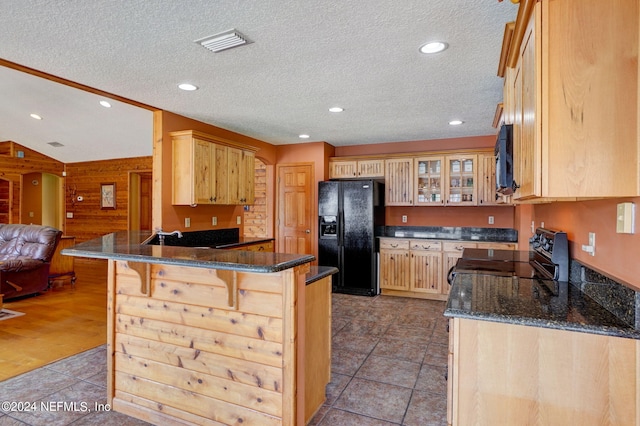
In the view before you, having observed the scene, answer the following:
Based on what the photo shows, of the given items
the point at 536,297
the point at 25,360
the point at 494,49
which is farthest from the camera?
the point at 25,360

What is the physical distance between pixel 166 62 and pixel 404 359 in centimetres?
313

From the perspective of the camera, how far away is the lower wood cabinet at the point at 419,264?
16.9ft

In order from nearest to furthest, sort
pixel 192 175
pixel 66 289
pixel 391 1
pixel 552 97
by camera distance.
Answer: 1. pixel 552 97
2. pixel 391 1
3. pixel 192 175
4. pixel 66 289

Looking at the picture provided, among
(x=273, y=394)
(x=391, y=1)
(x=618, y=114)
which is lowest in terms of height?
(x=273, y=394)

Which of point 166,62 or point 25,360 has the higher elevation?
point 166,62

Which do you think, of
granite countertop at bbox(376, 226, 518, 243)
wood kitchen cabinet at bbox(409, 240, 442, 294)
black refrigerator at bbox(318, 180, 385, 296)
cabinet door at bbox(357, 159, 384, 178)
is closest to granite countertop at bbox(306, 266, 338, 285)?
black refrigerator at bbox(318, 180, 385, 296)

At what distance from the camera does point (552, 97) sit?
1401 millimetres

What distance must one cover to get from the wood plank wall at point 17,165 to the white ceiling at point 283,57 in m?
4.75

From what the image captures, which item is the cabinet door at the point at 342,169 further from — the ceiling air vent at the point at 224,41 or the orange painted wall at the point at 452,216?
the ceiling air vent at the point at 224,41

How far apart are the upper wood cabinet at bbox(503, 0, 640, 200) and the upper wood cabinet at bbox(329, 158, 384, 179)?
14.1 feet

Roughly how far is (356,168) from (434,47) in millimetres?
3442

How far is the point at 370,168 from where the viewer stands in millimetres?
5805

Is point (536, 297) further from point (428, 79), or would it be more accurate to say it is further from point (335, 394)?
point (428, 79)

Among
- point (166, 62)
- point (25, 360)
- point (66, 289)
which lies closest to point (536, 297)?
A: point (166, 62)
